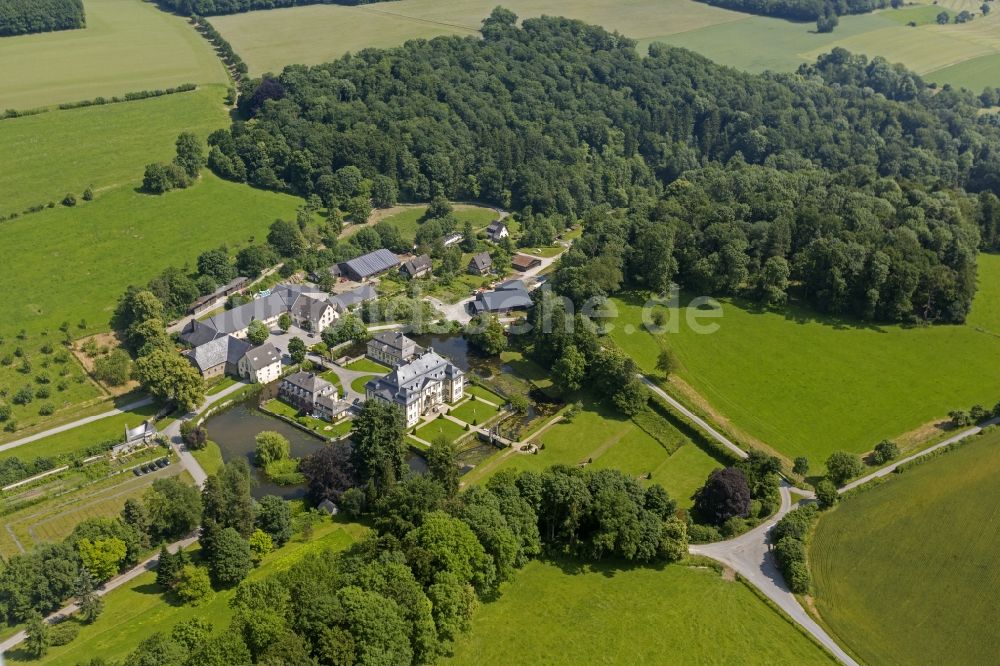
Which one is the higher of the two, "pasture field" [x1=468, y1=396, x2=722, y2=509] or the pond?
"pasture field" [x1=468, y1=396, x2=722, y2=509]

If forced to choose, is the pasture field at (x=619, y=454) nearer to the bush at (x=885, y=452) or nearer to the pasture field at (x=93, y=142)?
the bush at (x=885, y=452)

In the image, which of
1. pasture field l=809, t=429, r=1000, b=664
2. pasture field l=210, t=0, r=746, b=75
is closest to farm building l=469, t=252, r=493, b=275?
pasture field l=809, t=429, r=1000, b=664

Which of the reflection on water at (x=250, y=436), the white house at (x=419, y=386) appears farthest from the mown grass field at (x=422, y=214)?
the reflection on water at (x=250, y=436)

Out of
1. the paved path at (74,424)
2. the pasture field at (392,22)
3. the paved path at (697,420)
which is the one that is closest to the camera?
the paved path at (74,424)

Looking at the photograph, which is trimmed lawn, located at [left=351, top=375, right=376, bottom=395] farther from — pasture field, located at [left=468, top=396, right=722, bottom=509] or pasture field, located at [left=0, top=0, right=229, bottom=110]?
pasture field, located at [left=0, top=0, right=229, bottom=110]

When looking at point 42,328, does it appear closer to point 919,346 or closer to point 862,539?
point 862,539

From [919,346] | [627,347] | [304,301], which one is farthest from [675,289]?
[304,301]
